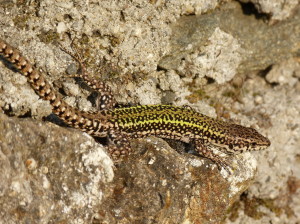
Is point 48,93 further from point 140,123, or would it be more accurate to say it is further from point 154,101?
point 154,101

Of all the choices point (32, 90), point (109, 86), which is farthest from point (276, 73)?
point (32, 90)

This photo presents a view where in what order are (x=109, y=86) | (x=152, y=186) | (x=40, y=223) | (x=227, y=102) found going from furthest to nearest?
(x=227, y=102), (x=109, y=86), (x=152, y=186), (x=40, y=223)

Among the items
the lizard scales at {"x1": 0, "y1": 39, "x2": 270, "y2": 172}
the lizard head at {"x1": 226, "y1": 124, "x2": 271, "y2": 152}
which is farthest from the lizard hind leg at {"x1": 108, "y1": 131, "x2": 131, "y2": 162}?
the lizard head at {"x1": 226, "y1": 124, "x2": 271, "y2": 152}

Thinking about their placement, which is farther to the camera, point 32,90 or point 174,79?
point 174,79

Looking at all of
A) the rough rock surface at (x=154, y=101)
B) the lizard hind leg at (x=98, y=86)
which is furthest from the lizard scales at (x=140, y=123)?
the rough rock surface at (x=154, y=101)

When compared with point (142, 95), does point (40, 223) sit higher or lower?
lower

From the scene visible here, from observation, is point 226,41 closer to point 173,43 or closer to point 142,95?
point 173,43

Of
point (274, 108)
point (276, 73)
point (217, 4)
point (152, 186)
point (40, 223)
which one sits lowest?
point (40, 223)
